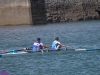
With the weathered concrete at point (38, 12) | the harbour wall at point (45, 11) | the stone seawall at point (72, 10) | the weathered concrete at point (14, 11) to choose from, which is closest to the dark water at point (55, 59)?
the weathered concrete at point (14, 11)

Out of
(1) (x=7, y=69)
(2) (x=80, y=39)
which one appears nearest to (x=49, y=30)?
(2) (x=80, y=39)

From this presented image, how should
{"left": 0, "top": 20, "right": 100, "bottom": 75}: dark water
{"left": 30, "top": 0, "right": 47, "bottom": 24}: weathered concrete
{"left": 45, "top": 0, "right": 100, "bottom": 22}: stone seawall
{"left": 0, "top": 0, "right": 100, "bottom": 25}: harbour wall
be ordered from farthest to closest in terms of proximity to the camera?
{"left": 45, "top": 0, "right": 100, "bottom": 22}: stone seawall → {"left": 30, "top": 0, "right": 47, "bottom": 24}: weathered concrete → {"left": 0, "top": 0, "right": 100, "bottom": 25}: harbour wall → {"left": 0, "top": 20, "right": 100, "bottom": 75}: dark water

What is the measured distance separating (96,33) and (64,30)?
5.76 meters

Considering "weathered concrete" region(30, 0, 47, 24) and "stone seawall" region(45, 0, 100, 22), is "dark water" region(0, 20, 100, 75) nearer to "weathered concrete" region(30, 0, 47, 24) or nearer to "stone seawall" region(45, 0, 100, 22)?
"weathered concrete" region(30, 0, 47, 24)

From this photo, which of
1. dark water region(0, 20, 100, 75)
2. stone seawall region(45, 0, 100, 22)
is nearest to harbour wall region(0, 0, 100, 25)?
stone seawall region(45, 0, 100, 22)

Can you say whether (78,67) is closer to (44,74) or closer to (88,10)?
(44,74)

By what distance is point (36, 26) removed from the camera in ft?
232

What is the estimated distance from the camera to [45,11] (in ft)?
240

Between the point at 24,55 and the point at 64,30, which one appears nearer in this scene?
the point at 24,55

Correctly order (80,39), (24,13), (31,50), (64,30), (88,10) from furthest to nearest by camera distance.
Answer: (88,10), (24,13), (64,30), (80,39), (31,50)

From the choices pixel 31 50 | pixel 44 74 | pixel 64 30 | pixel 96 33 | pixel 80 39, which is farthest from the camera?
pixel 64 30

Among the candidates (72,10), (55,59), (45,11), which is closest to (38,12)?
(45,11)

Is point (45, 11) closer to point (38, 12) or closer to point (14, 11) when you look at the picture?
point (38, 12)

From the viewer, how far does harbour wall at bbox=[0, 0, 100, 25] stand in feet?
229
